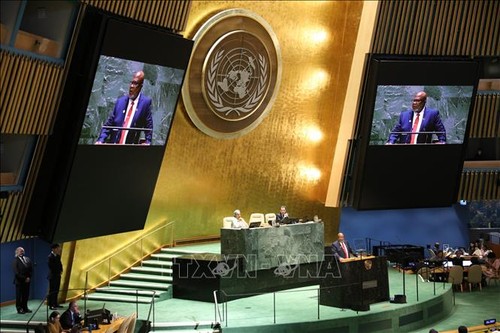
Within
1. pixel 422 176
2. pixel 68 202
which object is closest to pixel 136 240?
pixel 68 202

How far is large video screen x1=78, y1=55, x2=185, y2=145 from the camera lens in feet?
52.0

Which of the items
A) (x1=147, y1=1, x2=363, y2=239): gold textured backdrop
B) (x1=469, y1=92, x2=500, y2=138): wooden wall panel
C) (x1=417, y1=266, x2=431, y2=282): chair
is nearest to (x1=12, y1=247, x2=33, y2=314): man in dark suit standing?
(x1=147, y1=1, x2=363, y2=239): gold textured backdrop

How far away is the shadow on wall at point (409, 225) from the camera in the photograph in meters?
25.0

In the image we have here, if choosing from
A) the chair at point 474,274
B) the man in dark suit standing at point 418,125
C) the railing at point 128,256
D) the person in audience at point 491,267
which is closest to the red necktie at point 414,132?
the man in dark suit standing at point 418,125

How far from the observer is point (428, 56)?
21.4m

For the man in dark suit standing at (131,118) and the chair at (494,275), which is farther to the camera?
the chair at (494,275)

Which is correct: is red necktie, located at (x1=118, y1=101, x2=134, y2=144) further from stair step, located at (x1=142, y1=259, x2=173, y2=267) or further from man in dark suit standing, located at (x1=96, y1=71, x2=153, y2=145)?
stair step, located at (x1=142, y1=259, x2=173, y2=267)


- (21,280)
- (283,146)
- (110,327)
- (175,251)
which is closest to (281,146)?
(283,146)

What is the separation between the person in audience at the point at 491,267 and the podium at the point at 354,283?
216 inches

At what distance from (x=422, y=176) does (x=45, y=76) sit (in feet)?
35.6

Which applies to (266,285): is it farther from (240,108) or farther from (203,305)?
(240,108)

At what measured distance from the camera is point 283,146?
2305 centimetres

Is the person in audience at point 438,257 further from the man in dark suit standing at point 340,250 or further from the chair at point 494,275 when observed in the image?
the man in dark suit standing at point 340,250

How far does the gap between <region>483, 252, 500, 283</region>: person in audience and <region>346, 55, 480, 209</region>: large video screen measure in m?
2.30
